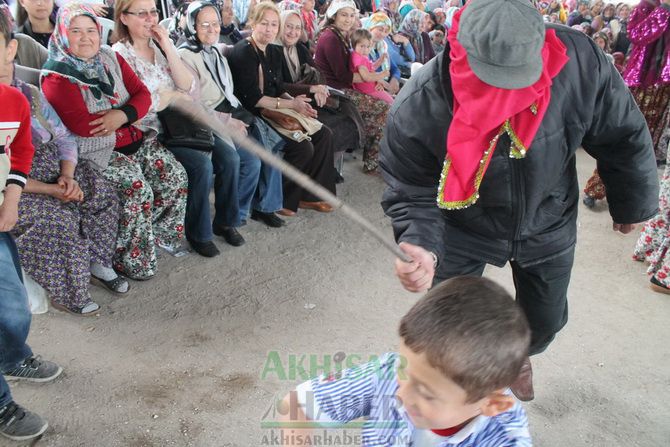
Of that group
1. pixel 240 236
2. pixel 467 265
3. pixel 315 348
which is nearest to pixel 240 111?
pixel 240 236

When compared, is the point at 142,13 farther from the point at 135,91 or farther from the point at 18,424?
the point at 18,424

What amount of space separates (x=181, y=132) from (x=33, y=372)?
160 centimetres

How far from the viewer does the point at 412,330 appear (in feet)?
3.55

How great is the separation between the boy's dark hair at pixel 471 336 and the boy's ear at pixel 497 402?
21 mm

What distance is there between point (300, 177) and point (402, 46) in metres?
5.88

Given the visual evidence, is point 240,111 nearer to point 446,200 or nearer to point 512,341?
point 446,200

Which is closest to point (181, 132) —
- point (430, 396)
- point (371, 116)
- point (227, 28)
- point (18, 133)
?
point (18, 133)

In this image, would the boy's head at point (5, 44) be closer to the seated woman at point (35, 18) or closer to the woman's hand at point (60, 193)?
the woman's hand at point (60, 193)

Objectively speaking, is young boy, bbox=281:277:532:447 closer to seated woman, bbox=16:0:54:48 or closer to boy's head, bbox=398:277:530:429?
boy's head, bbox=398:277:530:429

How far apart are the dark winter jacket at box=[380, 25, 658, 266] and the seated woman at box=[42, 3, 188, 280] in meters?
1.79

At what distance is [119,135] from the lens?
10.1ft

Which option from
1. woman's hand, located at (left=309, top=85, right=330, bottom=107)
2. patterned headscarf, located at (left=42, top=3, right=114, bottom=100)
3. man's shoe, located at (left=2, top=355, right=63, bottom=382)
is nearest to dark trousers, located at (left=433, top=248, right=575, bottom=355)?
man's shoe, located at (left=2, top=355, right=63, bottom=382)

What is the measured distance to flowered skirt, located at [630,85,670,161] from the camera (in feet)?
16.6

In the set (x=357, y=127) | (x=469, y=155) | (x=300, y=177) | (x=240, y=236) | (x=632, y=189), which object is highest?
(x=300, y=177)
